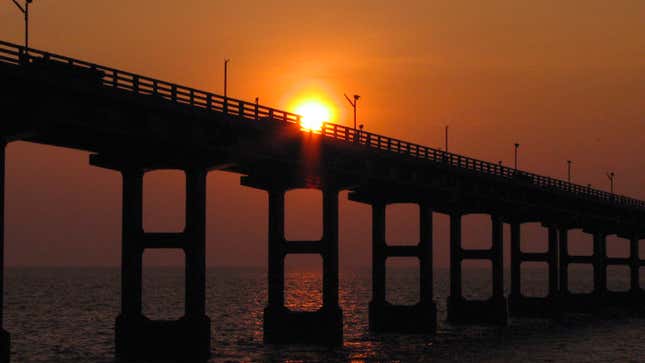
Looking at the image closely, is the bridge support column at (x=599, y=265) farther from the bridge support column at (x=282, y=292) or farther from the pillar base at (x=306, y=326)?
the pillar base at (x=306, y=326)

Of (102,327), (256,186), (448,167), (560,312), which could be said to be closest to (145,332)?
(256,186)

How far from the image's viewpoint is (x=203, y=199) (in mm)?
54969

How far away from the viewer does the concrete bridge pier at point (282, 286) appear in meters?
65.2

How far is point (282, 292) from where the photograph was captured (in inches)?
2603

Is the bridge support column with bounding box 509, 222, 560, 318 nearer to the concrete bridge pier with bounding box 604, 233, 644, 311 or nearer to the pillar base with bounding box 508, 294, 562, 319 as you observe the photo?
the pillar base with bounding box 508, 294, 562, 319

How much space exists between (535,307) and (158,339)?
192 ft

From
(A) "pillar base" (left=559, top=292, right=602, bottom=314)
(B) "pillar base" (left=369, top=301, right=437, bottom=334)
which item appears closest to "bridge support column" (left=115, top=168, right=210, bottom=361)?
(B) "pillar base" (left=369, top=301, right=437, bottom=334)

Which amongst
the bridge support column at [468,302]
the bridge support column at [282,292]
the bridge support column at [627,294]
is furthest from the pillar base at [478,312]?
the bridge support column at [627,294]

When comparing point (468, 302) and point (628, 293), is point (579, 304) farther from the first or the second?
point (468, 302)

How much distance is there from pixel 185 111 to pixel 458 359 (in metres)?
22.3

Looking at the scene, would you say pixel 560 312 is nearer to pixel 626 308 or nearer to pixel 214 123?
pixel 626 308

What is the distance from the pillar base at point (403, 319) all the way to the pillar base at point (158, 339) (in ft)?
86.1

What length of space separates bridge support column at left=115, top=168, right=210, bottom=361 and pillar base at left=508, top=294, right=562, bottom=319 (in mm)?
55673

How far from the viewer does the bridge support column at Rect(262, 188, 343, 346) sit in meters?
65.2
